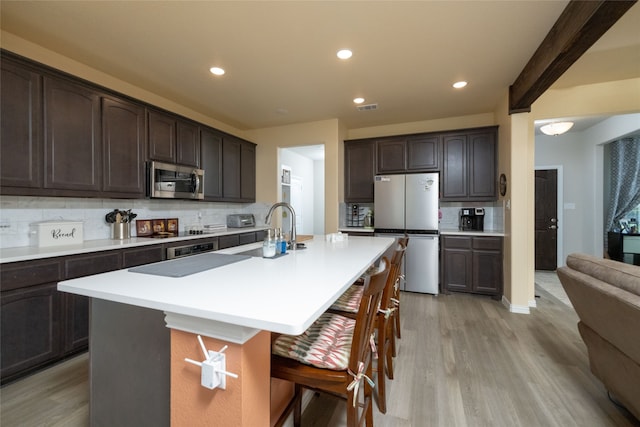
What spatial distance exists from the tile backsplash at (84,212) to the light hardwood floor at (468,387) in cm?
113

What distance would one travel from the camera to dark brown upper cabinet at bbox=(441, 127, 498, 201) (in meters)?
3.71

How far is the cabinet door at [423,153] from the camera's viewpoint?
393cm

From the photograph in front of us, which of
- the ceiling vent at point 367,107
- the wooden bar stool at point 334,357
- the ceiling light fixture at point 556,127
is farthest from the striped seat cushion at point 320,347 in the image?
the ceiling light fixture at point 556,127

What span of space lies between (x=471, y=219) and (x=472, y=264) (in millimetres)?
764

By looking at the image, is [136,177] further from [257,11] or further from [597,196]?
[597,196]

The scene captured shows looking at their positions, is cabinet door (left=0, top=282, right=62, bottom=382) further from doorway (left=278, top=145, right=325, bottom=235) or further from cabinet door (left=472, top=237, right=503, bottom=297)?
cabinet door (left=472, top=237, right=503, bottom=297)

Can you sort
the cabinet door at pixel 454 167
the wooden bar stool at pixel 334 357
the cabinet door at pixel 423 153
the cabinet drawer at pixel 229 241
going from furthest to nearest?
the cabinet door at pixel 423 153 < the cabinet door at pixel 454 167 < the cabinet drawer at pixel 229 241 < the wooden bar stool at pixel 334 357

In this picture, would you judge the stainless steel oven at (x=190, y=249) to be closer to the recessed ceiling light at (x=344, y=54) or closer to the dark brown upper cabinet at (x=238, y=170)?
the dark brown upper cabinet at (x=238, y=170)

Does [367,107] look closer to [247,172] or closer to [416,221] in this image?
[416,221]

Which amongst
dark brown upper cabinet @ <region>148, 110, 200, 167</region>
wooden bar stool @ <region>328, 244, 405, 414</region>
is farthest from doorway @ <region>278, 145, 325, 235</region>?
wooden bar stool @ <region>328, 244, 405, 414</region>

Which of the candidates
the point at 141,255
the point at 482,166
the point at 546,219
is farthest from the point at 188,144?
the point at 546,219

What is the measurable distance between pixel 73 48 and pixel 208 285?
8.89 ft

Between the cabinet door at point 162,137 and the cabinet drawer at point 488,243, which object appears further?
the cabinet drawer at point 488,243

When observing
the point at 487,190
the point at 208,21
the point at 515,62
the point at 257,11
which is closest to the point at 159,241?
the point at 208,21
